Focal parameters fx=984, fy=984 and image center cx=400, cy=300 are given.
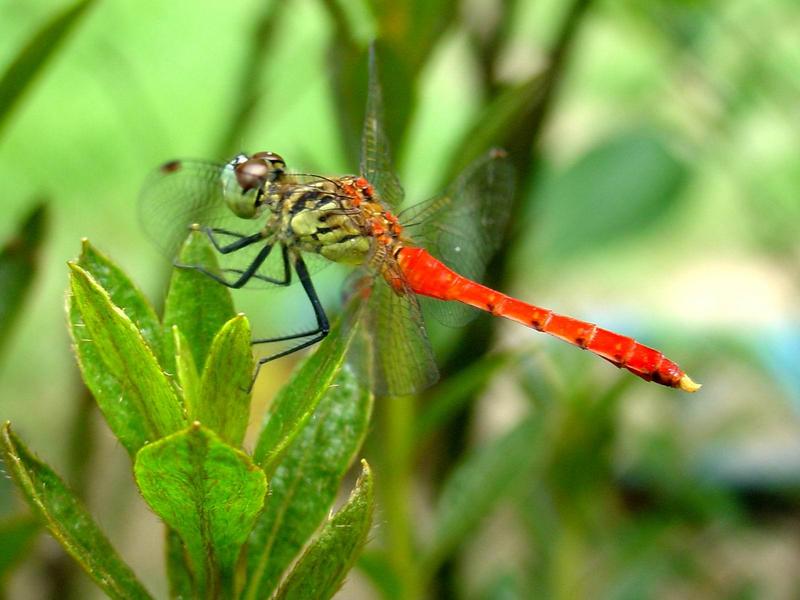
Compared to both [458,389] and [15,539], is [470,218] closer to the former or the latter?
[458,389]

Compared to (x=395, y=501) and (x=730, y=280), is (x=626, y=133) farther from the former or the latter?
(x=730, y=280)

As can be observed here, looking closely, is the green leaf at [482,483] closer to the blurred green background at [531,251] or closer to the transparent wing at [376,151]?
the blurred green background at [531,251]

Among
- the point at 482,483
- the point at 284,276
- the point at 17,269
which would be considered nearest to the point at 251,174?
the point at 284,276

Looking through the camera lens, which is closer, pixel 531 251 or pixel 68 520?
pixel 68 520

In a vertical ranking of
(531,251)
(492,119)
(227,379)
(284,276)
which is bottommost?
(227,379)

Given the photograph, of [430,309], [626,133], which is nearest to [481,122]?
[430,309]

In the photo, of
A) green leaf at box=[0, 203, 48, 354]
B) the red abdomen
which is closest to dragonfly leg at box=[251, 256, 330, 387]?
the red abdomen

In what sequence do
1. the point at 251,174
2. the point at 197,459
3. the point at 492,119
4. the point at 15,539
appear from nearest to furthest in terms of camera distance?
the point at 197,459, the point at 15,539, the point at 492,119, the point at 251,174

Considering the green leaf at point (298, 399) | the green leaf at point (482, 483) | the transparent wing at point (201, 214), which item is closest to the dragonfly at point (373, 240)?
the transparent wing at point (201, 214)
